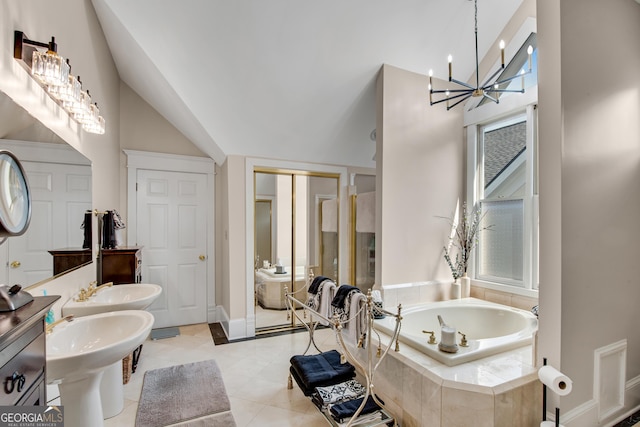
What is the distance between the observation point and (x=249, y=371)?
2738 mm

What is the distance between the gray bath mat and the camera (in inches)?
140

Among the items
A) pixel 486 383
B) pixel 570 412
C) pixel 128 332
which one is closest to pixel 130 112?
pixel 128 332

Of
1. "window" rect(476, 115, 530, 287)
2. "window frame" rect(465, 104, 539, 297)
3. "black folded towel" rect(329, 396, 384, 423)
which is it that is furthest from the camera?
"window" rect(476, 115, 530, 287)

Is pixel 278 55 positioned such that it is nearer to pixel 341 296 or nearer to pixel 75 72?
pixel 75 72

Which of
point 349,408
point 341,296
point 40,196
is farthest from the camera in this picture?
point 341,296

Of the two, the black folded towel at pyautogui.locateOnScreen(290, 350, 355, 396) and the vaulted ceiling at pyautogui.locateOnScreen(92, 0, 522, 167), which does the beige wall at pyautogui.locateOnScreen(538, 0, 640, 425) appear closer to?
the vaulted ceiling at pyautogui.locateOnScreen(92, 0, 522, 167)

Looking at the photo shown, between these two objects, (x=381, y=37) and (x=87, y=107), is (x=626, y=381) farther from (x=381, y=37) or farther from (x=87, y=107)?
(x=87, y=107)

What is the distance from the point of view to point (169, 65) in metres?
2.56

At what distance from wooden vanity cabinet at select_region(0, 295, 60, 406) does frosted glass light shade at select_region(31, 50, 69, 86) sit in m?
1.22

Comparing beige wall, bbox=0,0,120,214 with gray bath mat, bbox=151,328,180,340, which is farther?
gray bath mat, bbox=151,328,180,340

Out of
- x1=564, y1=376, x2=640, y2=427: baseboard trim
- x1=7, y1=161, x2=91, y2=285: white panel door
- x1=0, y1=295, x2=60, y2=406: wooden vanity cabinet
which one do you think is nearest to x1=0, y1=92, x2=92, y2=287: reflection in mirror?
x1=7, y1=161, x2=91, y2=285: white panel door

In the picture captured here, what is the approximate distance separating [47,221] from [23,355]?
99 centimetres

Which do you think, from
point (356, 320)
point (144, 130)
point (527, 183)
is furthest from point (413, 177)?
point (144, 130)

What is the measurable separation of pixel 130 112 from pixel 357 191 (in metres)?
3.04
